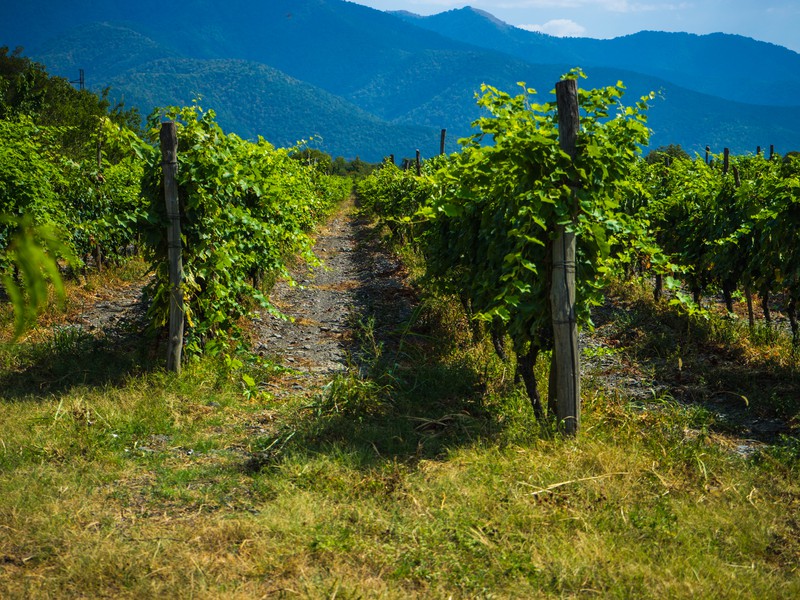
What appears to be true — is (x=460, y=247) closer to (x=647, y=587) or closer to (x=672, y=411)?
(x=672, y=411)

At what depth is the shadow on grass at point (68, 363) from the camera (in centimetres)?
581

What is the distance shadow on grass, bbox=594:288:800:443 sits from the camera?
18.9 ft

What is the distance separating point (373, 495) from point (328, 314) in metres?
5.85

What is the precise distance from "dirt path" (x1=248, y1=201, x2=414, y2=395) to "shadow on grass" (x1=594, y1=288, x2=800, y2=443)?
3.01 meters

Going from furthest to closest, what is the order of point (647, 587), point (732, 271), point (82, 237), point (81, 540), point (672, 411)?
point (82, 237)
point (732, 271)
point (672, 411)
point (81, 540)
point (647, 587)

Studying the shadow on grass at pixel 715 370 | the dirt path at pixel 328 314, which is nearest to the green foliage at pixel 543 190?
the shadow on grass at pixel 715 370

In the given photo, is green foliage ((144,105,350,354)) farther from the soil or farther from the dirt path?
the dirt path

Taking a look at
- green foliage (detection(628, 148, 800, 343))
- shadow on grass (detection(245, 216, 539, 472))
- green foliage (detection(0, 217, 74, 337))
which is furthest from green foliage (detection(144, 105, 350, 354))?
green foliage (detection(0, 217, 74, 337))

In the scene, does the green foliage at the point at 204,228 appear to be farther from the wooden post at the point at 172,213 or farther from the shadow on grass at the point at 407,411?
the shadow on grass at the point at 407,411

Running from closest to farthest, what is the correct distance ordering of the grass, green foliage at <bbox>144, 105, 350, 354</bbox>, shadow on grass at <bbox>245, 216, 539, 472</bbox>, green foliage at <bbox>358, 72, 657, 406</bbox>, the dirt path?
the grass
green foliage at <bbox>358, 72, 657, 406</bbox>
shadow on grass at <bbox>245, 216, 539, 472</bbox>
green foliage at <bbox>144, 105, 350, 354</bbox>
the dirt path

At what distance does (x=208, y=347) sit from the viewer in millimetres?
6090

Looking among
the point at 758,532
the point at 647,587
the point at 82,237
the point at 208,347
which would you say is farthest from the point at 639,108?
the point at 82,237

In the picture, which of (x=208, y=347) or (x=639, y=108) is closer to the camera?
(x=639, y=108)

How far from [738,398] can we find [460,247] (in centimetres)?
317
